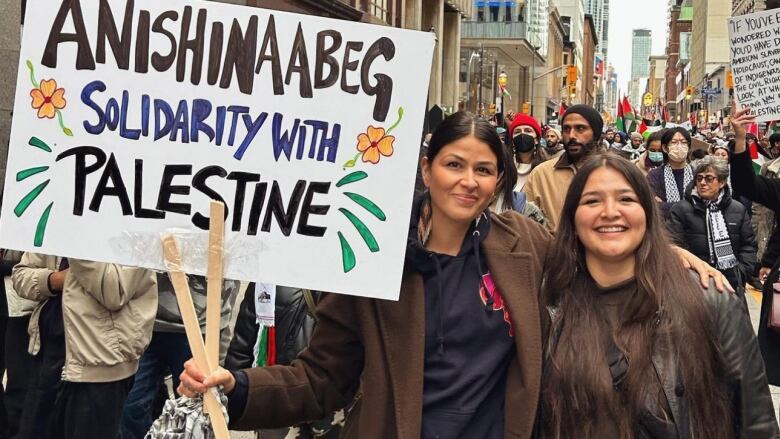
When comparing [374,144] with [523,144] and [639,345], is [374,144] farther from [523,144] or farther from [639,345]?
[523,144]

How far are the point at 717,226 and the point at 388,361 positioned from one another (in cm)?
524

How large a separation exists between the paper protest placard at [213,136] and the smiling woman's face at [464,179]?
106 mm

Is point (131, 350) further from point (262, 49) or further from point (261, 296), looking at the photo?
point (262, 49)

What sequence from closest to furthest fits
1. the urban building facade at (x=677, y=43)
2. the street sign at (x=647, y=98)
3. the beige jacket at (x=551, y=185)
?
the beige jacket at (x=551, y=185) < the street sign at (x=647, y=98) < the urban building facade at (x=677, y=43)

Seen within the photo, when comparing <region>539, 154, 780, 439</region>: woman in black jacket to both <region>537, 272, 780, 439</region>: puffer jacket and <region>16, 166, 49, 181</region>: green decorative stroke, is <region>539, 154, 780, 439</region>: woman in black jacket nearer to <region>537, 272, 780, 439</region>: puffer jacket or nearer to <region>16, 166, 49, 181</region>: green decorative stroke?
<region>537, 272, 780, 439</region>: puffer jacket

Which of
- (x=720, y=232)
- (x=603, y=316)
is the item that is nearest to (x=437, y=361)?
(x=603, y=316)

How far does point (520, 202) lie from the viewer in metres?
5.25

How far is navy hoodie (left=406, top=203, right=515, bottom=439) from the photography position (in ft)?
8.50

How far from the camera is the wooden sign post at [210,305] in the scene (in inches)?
101

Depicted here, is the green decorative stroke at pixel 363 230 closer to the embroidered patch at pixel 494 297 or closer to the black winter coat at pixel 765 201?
the embroidered patch at pixel 494 297

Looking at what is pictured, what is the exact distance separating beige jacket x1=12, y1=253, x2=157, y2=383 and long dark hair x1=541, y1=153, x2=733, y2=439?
237 centimetres

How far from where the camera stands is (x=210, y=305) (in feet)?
8.43

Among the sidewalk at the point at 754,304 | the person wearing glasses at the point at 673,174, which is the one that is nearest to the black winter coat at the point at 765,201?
the sidewalk at the point at 754,304

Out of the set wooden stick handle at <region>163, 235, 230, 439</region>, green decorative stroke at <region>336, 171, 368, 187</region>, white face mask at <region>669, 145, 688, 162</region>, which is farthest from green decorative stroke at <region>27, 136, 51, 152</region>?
white face mask at <region>669, 145, 688, 162</region>
